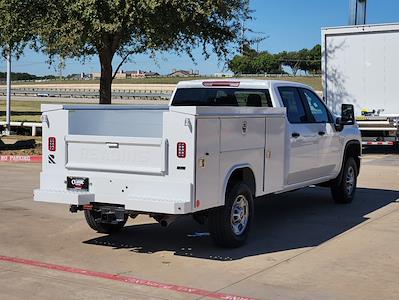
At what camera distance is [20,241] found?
7809mm

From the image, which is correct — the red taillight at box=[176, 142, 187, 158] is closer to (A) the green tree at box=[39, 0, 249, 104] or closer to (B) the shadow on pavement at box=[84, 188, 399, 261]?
(B) the shadow on pavement at box=[84, 188, 399, 261]

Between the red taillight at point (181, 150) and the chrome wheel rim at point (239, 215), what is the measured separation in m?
1.13

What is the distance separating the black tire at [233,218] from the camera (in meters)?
7.22

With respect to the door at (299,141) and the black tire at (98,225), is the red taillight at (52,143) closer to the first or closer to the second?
the black tire at (98,225)

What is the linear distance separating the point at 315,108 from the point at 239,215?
314 centimetres

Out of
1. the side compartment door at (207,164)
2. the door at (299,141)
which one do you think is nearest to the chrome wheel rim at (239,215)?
the side compartment door at (207,164)

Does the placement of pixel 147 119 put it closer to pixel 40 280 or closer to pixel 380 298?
pixel 40 280

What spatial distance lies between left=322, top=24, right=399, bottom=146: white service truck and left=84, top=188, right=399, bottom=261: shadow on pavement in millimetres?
8402

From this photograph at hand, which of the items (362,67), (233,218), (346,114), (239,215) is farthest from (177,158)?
(362,67)

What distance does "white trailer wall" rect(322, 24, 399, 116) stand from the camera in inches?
760

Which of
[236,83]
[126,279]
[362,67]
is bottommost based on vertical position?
[126,279]

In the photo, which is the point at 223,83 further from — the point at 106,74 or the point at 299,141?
the point at 106,74

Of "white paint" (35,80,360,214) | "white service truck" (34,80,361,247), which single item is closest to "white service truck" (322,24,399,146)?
"white service truck" (34,80,361,247)

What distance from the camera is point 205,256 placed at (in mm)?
7156
